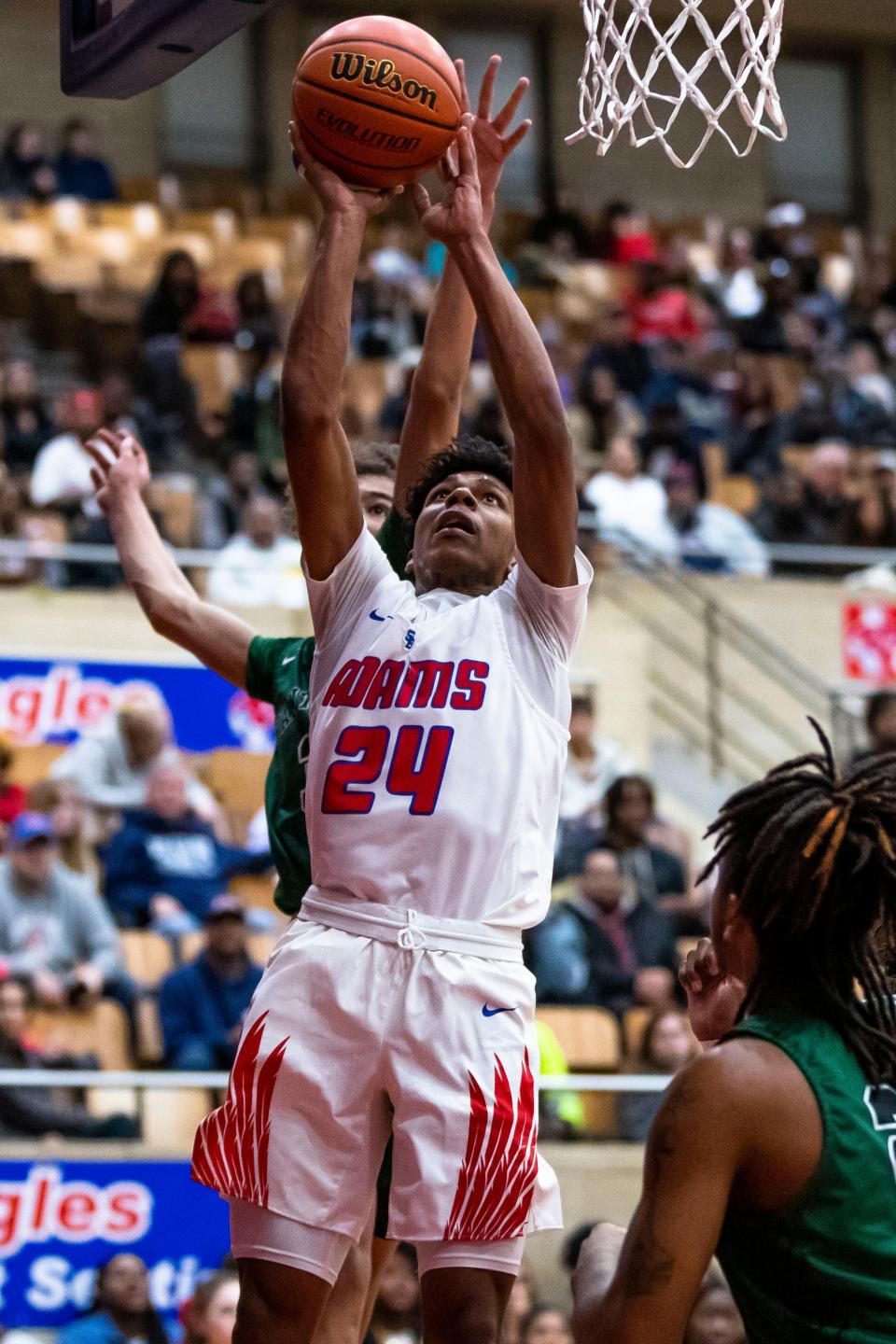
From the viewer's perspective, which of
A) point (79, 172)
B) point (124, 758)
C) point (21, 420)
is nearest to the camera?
point (124, 758)

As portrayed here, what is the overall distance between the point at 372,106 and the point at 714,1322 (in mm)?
4670

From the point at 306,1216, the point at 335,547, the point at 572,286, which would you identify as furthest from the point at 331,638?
the point at 572,286

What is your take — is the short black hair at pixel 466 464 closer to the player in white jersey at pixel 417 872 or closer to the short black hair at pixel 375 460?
the player in white jersey at pixel 417 872

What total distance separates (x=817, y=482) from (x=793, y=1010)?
1104 centimetres

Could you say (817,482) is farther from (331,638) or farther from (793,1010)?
(793,1010)

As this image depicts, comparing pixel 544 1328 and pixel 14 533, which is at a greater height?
pixel 14 533

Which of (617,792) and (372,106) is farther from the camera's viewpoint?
(617,792)

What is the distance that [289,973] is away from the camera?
373 centimetres

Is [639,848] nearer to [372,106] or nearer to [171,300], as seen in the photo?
[171,300]

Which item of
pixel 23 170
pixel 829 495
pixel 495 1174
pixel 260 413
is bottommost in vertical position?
pixel 829 495

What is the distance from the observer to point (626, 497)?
12.9m

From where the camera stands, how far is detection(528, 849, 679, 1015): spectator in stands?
9008mm

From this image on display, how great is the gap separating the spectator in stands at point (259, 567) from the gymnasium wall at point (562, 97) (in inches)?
270

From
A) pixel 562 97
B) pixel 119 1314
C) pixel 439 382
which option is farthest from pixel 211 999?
pixel 562 97
